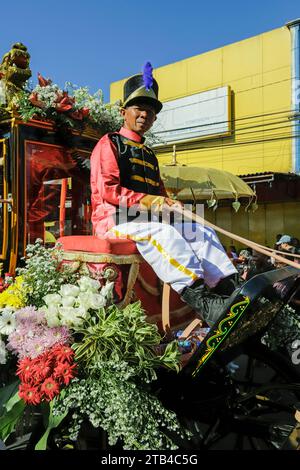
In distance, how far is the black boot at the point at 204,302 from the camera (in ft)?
7.34

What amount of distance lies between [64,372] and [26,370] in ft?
0.65

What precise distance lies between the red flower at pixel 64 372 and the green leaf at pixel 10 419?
0.28 m

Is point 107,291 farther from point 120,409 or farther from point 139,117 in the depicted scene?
point 139,117

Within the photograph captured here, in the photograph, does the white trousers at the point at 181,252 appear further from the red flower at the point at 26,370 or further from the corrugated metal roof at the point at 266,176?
the corrugated metal roof at the point at 266,176

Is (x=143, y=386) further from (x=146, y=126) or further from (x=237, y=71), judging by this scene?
(x=237, y=71)

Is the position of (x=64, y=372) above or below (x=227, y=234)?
below

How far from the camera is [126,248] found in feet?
8.79

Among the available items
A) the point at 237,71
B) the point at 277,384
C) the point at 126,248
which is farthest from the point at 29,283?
the point at 237,71

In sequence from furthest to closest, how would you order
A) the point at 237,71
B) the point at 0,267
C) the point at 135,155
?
the point at 237,71, the point at 0,267, the point at 135,155

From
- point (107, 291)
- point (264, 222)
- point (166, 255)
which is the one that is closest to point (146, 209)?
point (166, 255)

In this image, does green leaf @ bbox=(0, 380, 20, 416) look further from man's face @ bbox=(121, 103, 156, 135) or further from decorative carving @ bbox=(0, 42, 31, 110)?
decorative carving @ bbox=(0, 42, 31, 110)

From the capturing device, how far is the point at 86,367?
80.0 inches

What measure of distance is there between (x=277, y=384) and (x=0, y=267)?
2.28 metres

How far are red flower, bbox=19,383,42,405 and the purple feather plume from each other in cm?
211
